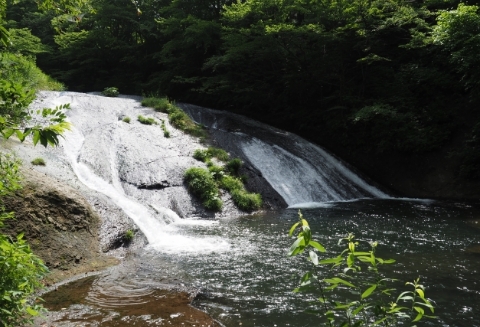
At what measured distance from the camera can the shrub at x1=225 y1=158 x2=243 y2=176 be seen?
561 inches

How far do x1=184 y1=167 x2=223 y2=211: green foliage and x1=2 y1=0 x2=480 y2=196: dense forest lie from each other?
6.61m

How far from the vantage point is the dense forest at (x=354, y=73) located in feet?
52.2

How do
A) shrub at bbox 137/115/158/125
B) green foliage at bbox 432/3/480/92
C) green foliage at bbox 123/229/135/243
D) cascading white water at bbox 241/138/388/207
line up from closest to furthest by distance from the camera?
green foliage at bbox 123/229/135/243, green foliage at bbox 432/3/480/92, cascading white water at bbox 241/138/388/207, shrub at bbox 137/115/158/125

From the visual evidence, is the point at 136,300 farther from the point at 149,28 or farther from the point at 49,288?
the point at 149,28

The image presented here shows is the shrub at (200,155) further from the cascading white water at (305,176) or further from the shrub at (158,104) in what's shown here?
the shrub at (158,104)

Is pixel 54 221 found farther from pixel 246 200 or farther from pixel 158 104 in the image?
pixel 158 104

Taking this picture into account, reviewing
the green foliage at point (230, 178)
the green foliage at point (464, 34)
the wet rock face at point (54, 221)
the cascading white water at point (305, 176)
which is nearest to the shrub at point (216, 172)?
the green foliage at point (230, 178)

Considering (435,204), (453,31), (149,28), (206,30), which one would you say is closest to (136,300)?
(435,204)

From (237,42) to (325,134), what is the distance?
6.42 meters

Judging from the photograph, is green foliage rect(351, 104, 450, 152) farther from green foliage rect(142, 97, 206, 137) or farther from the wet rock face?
the wet rock face

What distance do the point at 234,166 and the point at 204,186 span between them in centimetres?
215

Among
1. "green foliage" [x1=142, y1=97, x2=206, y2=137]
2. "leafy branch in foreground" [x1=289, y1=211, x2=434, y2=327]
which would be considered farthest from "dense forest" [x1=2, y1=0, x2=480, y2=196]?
"leafy branch in foreground" [x1=289, y1=211, x2=434, y2=327]

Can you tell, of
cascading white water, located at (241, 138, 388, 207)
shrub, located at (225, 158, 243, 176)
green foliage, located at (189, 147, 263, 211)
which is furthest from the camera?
cascading white water, located at (241, 138, 388, 207)

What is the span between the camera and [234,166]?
1441cm
